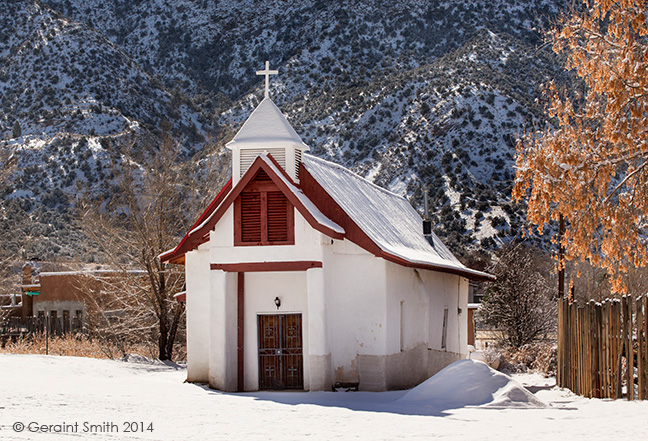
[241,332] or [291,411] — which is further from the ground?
[241,332]

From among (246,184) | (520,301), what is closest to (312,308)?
(246,184)

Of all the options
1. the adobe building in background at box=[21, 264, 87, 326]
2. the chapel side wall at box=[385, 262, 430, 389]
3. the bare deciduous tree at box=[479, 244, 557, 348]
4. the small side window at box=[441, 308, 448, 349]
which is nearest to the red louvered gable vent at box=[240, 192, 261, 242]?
the chapel side wall at box=[385, 262, 430, 389]

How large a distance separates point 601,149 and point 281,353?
9.35 m

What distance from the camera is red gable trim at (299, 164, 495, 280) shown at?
20000 millimetres

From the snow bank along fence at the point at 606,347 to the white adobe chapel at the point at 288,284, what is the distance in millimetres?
4259

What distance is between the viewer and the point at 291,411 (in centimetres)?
1488

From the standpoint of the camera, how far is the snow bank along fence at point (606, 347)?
542 inches

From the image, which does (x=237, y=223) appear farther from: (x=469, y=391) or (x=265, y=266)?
(x=469, y=391)

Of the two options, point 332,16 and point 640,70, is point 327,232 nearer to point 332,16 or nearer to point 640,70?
point 640,70

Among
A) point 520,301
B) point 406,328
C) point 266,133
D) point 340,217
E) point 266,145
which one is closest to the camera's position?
point 340,217

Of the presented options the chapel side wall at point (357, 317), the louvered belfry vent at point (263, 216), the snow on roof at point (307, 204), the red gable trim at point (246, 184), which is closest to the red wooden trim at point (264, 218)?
the louvered belfry vent at point (263, 216)

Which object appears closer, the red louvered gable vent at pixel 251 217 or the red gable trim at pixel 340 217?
the red gable trim at pixel 340 217

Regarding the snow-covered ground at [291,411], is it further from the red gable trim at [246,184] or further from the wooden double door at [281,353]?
the red gable trim at [246,184]

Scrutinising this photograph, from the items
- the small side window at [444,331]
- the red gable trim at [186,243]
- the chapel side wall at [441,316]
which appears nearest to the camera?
the red gable trim at [186,243]
